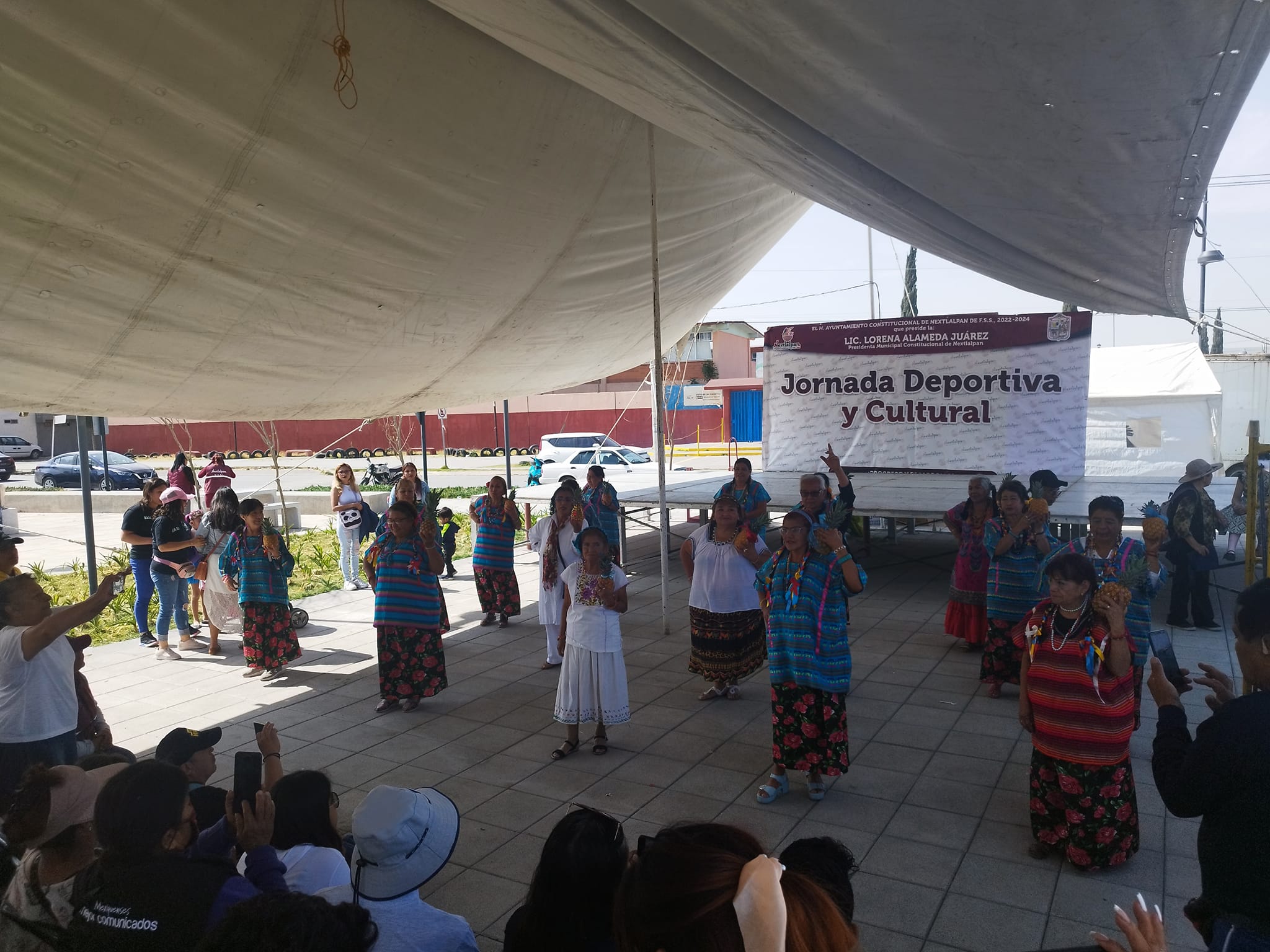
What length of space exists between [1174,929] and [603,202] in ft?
15.9

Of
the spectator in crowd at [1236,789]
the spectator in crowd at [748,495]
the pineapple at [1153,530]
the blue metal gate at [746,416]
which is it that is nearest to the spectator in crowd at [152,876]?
the spectator in crowd at [1236,789]

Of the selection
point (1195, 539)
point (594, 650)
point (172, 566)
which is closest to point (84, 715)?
point (594, 650)

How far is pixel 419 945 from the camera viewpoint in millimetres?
2023

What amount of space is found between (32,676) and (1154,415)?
52.0 ft

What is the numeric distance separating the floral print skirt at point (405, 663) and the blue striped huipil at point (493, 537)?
231 cm

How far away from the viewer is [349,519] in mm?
10211

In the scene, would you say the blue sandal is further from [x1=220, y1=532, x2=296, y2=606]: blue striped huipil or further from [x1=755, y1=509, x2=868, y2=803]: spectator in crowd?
[x1=220, y1=532, x2=296, y2=606]: blue striped huipil

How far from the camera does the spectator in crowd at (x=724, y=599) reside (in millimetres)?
5980

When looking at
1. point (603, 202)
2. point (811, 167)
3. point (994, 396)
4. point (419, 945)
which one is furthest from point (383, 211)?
point (994, 396)

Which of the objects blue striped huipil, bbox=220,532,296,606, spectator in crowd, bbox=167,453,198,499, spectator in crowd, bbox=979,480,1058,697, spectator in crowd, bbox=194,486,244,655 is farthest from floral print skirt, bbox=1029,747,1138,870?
spectator in crowd, bbox=167,453,198,499

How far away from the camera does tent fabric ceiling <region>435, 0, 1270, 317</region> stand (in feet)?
7.06

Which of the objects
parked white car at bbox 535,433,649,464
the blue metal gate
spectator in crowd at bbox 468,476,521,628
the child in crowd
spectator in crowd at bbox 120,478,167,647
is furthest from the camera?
the blue metal gate

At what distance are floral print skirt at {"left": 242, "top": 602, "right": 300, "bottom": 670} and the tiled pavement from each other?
0.69ft

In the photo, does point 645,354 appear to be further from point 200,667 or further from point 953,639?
point 200,667
